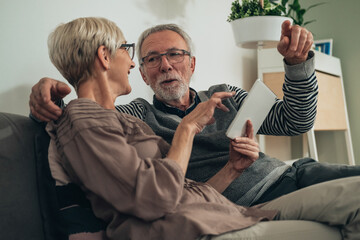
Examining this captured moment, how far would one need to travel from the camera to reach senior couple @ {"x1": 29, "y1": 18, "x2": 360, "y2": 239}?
0.92 meters

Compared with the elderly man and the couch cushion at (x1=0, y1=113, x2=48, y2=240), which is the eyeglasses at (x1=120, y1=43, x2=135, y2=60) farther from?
the couch cushion at (x1=0, y1=113, x2=48, y2=240)

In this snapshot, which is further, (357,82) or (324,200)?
(357,82)

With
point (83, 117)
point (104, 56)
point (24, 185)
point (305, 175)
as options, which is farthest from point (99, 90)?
point (305, 175)

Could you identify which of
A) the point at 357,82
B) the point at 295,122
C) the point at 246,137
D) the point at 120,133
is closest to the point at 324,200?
the point at 246,137

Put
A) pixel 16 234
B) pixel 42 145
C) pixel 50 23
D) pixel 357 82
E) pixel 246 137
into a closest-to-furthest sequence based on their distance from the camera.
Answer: pixel 16 234
pixel 42 145
pixel 246 137
pixel 50 23
pixel 357 82

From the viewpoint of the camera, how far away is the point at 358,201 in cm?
97

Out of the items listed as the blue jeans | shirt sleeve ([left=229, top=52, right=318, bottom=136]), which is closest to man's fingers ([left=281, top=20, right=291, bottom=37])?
shirt sleeve ([left=229, top=52, right=318, bottom=136])

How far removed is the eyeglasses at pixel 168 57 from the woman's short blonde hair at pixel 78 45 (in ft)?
1.89

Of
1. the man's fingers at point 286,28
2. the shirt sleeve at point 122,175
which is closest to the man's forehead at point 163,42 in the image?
the man's fingers at point 286,28

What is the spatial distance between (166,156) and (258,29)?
163 centimetres

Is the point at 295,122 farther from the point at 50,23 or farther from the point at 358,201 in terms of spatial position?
the point at 50,23

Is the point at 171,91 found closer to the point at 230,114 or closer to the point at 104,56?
the point at 230,114

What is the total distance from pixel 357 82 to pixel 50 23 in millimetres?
2981

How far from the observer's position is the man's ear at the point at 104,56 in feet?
3.85
